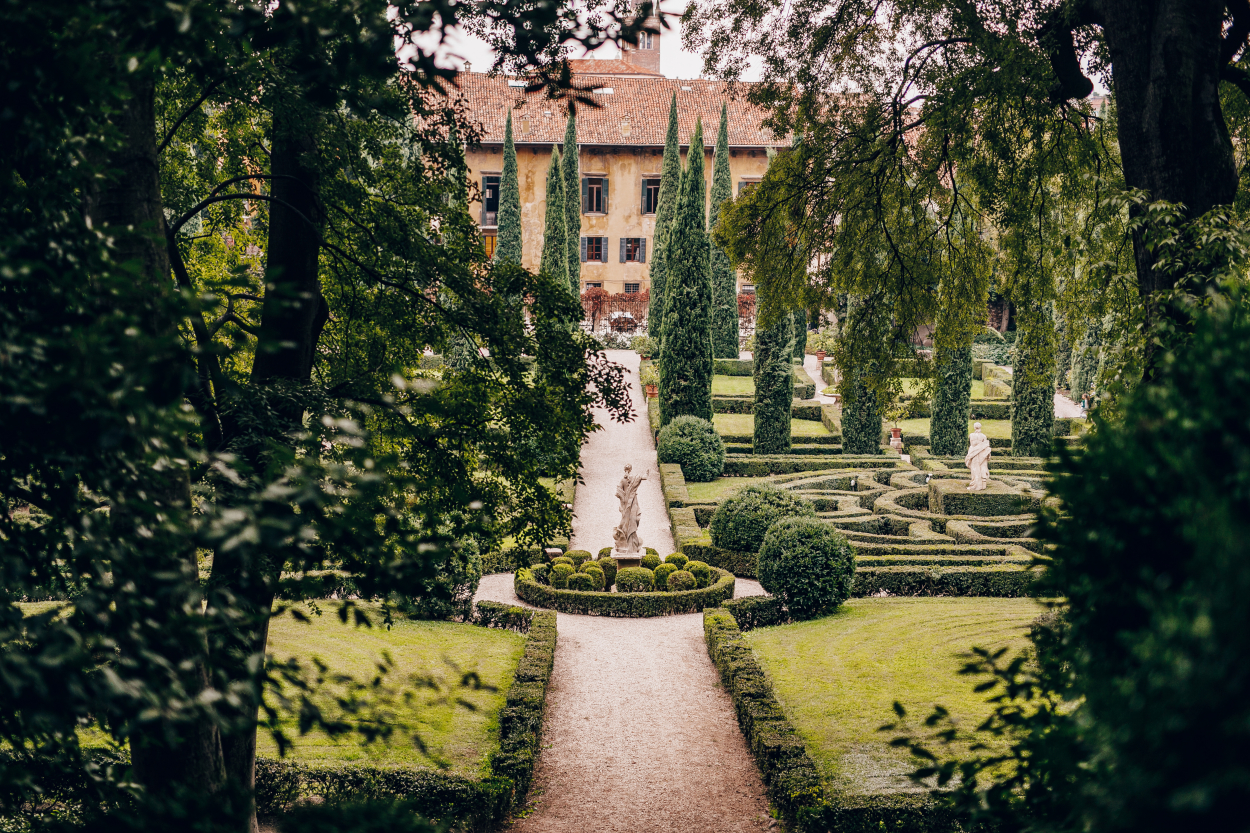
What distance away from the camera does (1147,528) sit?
87.4 inches

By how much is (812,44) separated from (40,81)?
9.31 meters

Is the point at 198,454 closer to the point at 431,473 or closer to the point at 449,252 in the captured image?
the point at 431,473

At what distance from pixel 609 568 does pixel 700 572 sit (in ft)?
4.88

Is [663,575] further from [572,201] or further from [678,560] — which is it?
[572,201]

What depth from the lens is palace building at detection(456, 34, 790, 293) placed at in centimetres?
4216

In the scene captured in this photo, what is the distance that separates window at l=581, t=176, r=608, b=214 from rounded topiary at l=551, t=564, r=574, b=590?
101 ft

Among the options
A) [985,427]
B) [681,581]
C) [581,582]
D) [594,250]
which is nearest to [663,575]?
[681,581]

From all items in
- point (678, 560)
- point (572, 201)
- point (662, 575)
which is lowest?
point (662, 575)

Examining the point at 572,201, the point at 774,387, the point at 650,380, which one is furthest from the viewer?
the point at 572,201

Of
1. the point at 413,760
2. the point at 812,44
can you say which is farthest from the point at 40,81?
the point at 812,44

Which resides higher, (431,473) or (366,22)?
(366,22)

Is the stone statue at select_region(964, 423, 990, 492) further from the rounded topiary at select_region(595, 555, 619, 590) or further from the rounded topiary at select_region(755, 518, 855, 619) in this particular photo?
the rounded topiary at select_region(595, 555, 619, 590)

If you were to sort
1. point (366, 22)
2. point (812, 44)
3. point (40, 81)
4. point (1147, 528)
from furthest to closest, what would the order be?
point (812, 44), point (366, 22), point (40, 81), point (1147, 528)

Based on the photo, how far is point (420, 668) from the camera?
26.5ft
